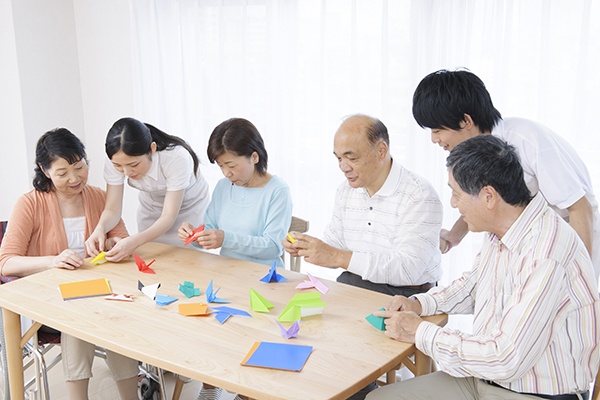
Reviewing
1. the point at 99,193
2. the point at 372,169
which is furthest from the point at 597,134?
the point at 99,193

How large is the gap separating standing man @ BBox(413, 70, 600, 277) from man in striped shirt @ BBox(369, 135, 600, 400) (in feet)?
1.45

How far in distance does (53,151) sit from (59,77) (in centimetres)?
243

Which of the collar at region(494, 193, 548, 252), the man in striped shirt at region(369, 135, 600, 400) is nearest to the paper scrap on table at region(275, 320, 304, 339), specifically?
the man in striped shirt at region(369, 135, 600, 400)

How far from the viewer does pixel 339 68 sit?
3.34 m

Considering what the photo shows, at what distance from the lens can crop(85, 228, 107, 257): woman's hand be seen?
2330 millimetres

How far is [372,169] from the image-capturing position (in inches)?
80.9

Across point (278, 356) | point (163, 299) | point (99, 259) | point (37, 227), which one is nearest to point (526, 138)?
point (278, 356)

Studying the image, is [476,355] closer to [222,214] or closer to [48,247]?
[222,214]

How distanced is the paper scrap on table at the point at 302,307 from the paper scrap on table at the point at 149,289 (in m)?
0.52

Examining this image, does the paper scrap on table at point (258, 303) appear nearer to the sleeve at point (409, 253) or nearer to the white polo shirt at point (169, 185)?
the sleeve at point (409, 253)

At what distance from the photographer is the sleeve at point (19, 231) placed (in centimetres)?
228

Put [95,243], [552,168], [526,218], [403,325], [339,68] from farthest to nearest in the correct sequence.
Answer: [339,68], [95,243], [552,168], [403,325], [526,218]

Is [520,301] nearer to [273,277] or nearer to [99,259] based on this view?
[273,277]

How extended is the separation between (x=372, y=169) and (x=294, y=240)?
1.46ft
